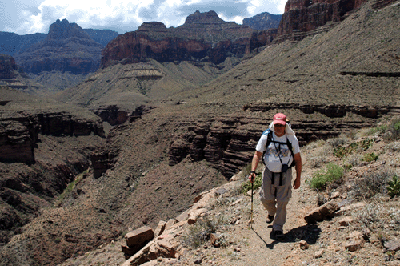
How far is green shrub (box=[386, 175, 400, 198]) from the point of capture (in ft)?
21.6

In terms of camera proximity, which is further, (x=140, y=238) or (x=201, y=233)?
(x=140, y=238)

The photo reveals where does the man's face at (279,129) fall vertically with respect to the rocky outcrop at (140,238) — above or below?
above

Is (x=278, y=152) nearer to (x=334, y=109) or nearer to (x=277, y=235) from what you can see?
(x=277, y=235)

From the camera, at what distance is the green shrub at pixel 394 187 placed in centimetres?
657

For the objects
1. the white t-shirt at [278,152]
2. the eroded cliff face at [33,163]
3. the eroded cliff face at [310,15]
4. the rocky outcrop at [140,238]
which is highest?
the eroded cliff face at [310,15]

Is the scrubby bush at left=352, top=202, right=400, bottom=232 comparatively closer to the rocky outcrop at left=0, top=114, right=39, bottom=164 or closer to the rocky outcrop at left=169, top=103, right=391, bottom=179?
the rocky outcrop at left=169, top=103, right=391, bottom=179

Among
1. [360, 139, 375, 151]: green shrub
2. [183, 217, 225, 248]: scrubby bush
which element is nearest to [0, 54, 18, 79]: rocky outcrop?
[183, 217, 225, 248]: scrubby bush

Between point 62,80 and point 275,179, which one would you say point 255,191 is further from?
point 62,80

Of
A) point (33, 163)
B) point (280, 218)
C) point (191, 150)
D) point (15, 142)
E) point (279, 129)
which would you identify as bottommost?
point (33, 163)

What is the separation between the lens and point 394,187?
21.6 feet

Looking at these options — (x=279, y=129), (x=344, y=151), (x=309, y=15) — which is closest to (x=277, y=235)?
(x=279, y=129)

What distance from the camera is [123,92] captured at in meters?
109

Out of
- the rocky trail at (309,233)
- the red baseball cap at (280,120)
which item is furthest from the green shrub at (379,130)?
the red baseball cap at (280,120)

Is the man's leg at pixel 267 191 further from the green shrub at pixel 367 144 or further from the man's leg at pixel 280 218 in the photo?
the green shrub at pixel 367 144
